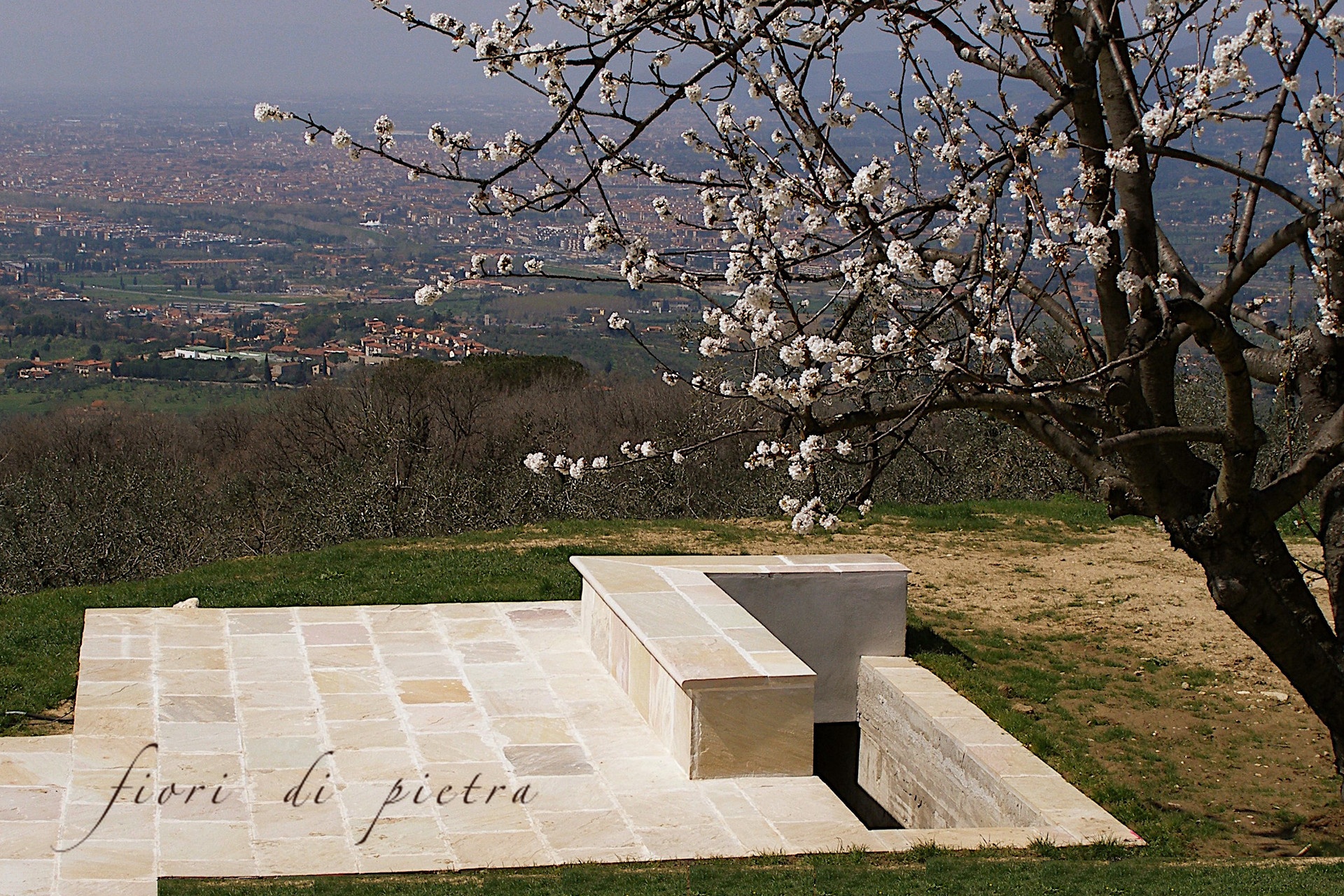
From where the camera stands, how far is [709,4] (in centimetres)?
445

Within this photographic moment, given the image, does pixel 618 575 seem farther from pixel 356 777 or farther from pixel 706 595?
pixel 356 777

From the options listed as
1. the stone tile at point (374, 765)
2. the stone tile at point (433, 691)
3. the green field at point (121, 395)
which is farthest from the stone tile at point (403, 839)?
the green field at point (121, 395)

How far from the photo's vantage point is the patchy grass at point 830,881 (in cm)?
430

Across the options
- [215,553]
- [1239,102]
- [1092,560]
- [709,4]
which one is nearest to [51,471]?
[215,553]

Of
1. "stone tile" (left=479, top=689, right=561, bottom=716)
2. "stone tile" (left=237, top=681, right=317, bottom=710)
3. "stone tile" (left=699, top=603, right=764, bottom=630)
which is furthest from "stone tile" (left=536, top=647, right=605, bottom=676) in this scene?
"stone tile" (left=237, top=681, right=317, bottom=710)

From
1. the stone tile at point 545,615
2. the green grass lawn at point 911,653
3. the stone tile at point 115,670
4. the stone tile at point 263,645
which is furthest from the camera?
the stone tile at point 545,615

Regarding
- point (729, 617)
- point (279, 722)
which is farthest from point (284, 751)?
point (729, 617)

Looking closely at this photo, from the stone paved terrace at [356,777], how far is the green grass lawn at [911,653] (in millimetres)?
243

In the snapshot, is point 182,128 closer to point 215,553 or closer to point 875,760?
point 215,553

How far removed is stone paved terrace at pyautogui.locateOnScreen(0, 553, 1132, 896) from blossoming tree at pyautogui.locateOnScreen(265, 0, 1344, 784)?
1501 millimetres

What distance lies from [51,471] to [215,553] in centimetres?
401

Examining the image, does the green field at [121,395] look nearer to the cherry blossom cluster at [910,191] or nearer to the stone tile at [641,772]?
the stone tile at [641,772]

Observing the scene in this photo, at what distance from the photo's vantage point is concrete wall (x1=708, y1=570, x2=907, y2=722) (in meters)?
Answer: 7.91

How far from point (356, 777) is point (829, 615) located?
11.5ft
